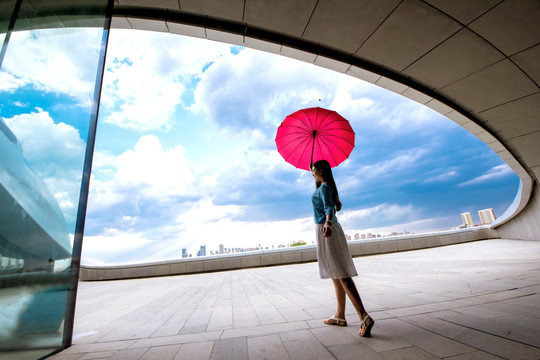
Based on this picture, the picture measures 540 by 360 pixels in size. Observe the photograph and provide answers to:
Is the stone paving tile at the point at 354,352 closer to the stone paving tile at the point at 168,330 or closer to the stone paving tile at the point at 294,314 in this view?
the stone paving tile at the point at 294,314

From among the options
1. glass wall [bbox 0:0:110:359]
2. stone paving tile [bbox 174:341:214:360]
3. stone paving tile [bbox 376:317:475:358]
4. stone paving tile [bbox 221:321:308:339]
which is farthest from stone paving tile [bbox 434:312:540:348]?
glass wall [bbox 0:0:110:359]

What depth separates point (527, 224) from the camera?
35.2 feet

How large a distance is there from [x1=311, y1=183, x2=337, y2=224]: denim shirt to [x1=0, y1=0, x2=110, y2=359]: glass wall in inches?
112

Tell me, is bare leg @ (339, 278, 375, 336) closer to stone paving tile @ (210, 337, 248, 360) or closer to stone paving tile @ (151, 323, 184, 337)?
stone paving tile @ (210, 337, 248, 360)

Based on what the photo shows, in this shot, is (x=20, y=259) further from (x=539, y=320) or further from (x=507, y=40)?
(x=507, y=40)

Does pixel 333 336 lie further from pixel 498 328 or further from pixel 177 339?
pixel 177 339

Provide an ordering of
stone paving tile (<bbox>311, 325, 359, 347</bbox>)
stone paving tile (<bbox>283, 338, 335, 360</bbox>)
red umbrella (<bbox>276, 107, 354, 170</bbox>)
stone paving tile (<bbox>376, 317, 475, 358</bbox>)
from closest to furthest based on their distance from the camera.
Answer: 1. stone paving tile (<bbox>376, 317, 475, 358</bbox>)
2. stone paving tile (<bbox>283, 338, 335, 360</bbox>)
3. stone paving tile (<bbox>311, 325, 359, 347</bbox>)
4. red umbrella (<bbox>276, 107, 354, 170</bbox>)

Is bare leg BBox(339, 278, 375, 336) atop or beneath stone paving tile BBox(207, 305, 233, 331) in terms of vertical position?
atop

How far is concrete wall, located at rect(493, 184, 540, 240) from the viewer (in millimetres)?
9586

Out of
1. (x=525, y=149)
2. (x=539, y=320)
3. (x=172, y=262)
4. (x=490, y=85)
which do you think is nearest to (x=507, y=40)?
(x=490, y=85)

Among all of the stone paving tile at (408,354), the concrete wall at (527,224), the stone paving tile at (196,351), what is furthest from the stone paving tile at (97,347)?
the concrete wall at (527,224)

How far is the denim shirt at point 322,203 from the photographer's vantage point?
2449mm

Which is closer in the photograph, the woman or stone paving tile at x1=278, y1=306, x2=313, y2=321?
the woman

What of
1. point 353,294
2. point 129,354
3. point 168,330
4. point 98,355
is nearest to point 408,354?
point 353,294
